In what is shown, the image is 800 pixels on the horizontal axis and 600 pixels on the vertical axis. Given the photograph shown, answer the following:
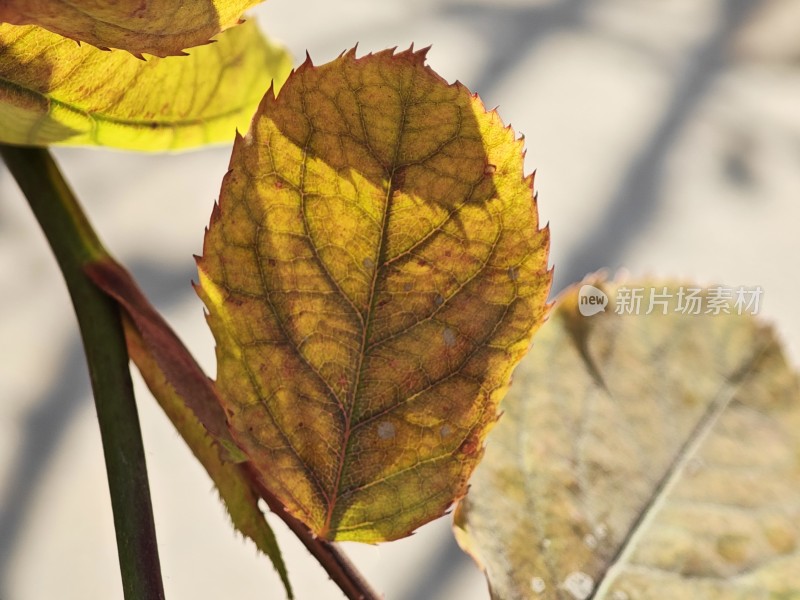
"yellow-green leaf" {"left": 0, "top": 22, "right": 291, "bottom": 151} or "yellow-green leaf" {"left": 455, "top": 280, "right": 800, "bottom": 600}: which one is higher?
"yellow-green leaf" {"left": 0, "top": 22, "right": 291, "bottom": 151}

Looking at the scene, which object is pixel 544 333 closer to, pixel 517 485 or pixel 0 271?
pixel 517 485

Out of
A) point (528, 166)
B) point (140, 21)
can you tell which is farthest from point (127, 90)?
point (528, 166)

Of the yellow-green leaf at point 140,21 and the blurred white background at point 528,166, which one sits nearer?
the yellow-green leaf at point 140,21

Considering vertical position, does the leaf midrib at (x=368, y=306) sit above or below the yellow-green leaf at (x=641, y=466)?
above

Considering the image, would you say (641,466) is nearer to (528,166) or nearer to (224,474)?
(224,474)

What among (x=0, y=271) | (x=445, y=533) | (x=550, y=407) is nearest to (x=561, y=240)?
(x=445, y=533)
